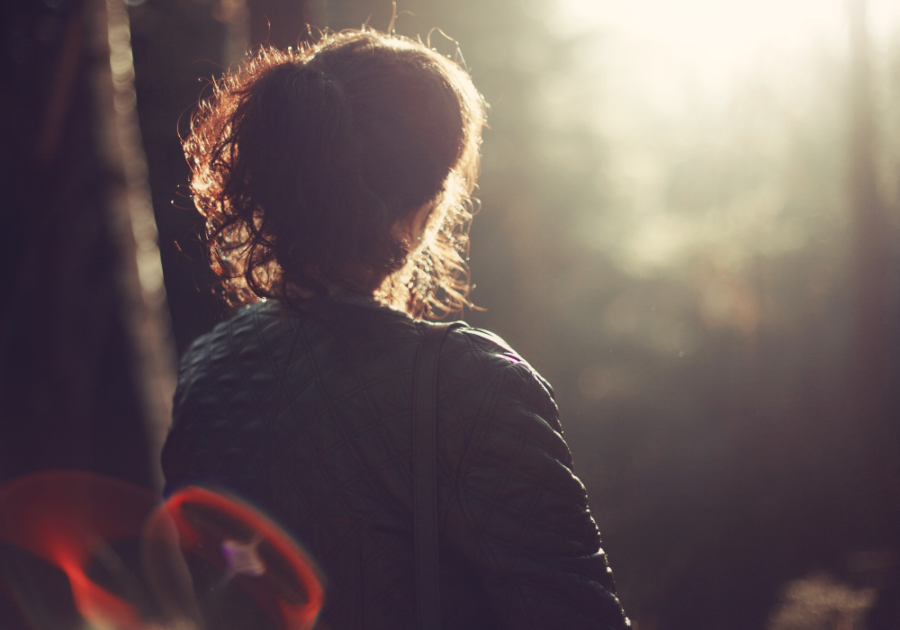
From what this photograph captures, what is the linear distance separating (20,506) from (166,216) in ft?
3.88

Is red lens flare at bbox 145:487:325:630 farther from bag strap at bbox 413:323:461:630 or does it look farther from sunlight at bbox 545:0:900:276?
sunlight at bbox 545:0:900:276

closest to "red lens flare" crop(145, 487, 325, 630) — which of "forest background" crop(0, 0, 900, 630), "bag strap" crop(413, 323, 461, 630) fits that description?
"bag strap" crop(413, 323, 461, 630)

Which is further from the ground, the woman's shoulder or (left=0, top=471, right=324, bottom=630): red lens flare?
the woman's shoulder

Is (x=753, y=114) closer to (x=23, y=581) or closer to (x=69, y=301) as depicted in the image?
(x=69, y=301)

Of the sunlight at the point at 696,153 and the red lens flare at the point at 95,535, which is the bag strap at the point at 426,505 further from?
the sunlight at the point at 696,153

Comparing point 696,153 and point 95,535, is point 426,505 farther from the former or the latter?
point 696,153

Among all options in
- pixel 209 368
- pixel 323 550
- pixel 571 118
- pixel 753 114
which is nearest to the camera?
pixel 323 550

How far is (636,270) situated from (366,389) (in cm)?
403

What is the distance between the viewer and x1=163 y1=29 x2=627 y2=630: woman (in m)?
0.84

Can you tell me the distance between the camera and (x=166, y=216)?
234cm

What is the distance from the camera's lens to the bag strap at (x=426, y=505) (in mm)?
832

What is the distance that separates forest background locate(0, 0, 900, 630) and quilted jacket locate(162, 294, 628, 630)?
1039mm

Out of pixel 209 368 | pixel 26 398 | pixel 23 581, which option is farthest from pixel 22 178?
pixel 209 368

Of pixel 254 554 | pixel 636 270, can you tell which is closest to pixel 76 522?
pixel 254 554
